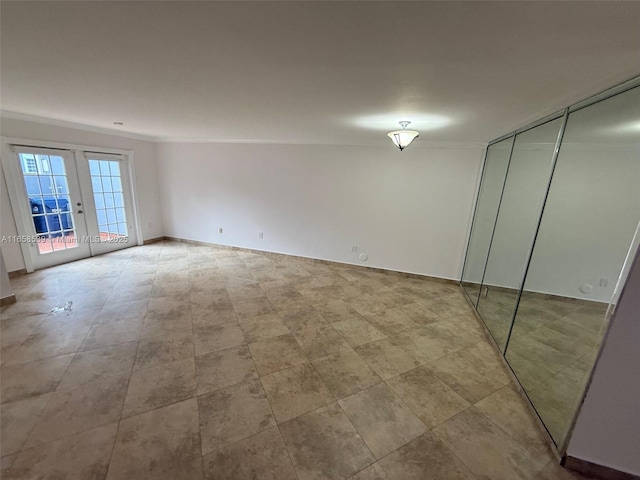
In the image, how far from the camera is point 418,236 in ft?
14.0

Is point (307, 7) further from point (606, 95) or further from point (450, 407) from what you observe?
point (450, 407)

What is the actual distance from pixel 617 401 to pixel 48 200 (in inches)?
259

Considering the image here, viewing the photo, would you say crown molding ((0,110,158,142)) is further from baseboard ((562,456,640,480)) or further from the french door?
baseboard ((562,456,640,480))

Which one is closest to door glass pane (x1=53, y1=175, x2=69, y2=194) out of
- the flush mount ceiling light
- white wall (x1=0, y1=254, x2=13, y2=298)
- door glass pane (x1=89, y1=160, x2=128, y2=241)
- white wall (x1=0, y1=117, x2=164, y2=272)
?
door glass pane (x1=89, y1=160, x2=128, y2=241)

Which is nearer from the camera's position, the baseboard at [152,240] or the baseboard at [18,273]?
the baseboard at [18,273]

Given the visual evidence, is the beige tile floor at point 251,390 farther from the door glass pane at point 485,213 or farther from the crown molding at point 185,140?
the crown molding at point 185,140

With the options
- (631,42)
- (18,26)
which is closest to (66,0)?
(18,26)

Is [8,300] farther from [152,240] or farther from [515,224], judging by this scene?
[515,224]

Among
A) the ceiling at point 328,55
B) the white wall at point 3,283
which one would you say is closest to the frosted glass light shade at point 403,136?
the ceiling at point 328,55

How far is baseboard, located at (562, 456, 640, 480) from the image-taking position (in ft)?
4.88

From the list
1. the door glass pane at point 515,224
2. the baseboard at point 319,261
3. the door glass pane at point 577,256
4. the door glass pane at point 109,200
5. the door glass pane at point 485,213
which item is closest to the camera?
the door glass pane at point 577,256

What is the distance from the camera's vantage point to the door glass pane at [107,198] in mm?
4625

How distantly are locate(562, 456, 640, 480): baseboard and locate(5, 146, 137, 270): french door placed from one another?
6.32 metres

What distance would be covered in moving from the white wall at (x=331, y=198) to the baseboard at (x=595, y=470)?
Result: 287 centimetres
